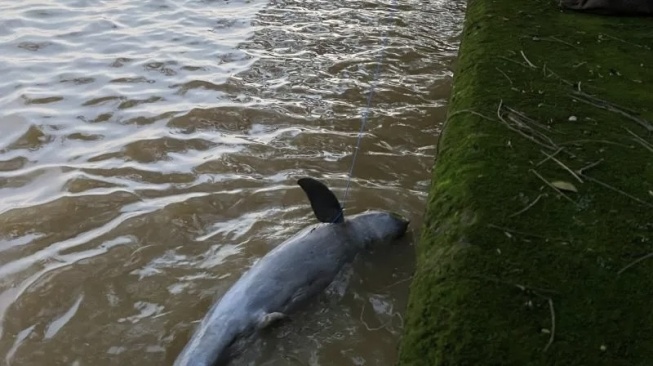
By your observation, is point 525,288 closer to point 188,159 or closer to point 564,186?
point 564,186

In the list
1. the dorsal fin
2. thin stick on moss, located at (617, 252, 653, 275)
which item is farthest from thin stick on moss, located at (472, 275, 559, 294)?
the dorsal fin

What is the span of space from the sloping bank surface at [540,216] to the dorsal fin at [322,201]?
2.22 ft

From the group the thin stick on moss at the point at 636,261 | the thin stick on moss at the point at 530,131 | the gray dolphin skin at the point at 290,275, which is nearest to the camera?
the thin stick on moss at the point at 636,261

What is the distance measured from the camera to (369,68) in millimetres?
7027

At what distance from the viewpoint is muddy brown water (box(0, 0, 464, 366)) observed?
3.71m

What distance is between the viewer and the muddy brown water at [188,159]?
3.71m

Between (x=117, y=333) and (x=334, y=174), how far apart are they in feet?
6.68

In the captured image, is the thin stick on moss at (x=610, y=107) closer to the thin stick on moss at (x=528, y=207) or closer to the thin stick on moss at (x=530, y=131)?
the thin stick on moss at (x=530, y=131)

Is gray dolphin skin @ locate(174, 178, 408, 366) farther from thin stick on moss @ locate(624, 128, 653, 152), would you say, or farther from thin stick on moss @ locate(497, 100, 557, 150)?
thin stick on moss @ locate(624, 128, 653, 152)

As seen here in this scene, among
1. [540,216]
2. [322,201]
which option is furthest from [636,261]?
[322,201]

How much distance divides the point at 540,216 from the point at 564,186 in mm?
293

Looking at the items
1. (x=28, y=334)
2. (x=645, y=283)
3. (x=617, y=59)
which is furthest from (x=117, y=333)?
(x=617, y=59)

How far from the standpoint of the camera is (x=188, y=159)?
5273 mm

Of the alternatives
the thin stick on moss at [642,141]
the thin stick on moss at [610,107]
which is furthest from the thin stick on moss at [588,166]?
the thin stick on moss at [610,107]
